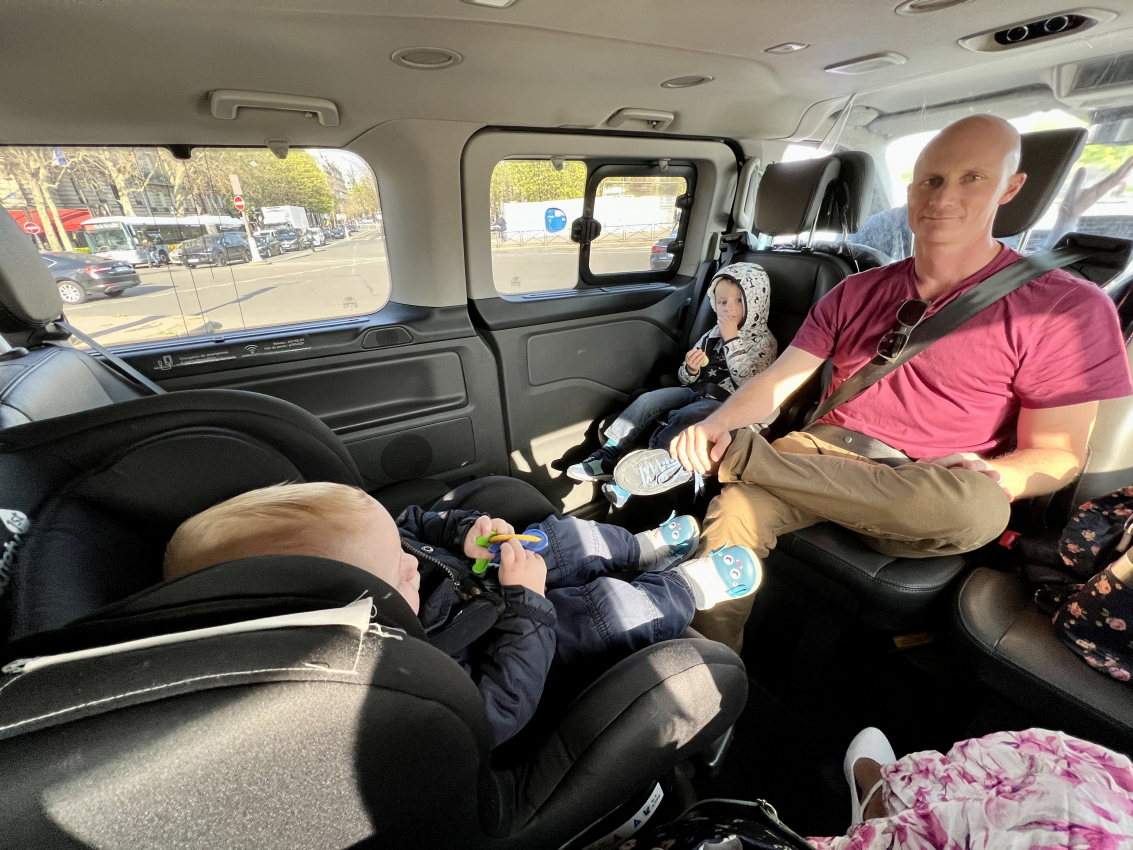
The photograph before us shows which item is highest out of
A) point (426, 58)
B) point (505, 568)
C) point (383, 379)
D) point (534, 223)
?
point (426, 58)

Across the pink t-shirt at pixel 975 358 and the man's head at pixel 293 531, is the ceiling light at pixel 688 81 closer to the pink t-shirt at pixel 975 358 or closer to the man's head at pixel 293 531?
the pink t-shirt at pixel 975 358

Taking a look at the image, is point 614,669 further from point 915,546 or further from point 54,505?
point 915,546

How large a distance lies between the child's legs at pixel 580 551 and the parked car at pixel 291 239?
161 centimetres

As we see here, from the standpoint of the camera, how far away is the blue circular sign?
9.05ft

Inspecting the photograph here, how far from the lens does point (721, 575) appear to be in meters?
1.54

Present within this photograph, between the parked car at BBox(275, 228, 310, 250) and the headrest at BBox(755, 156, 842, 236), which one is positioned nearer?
the parked car at BBox(275, 228, 310, 250)

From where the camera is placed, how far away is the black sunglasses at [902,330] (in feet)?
5.85

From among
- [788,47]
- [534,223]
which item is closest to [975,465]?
[788,47]

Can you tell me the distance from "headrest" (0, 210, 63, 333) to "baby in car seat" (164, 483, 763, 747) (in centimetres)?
99

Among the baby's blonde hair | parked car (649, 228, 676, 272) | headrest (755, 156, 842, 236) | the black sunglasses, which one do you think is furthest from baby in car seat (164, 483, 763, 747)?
parked car (649, 228, 676, 272)

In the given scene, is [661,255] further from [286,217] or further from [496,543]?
[496,543]

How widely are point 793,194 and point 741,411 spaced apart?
1.13 m

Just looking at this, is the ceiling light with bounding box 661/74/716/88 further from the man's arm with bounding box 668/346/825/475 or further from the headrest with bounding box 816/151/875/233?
the man's arm with bounding box 668/346/825/475

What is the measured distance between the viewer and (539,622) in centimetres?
106
